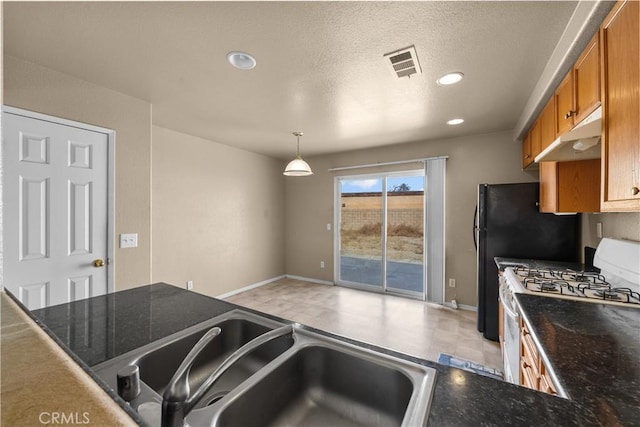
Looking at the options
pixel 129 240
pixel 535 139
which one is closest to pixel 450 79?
pixel 535 139

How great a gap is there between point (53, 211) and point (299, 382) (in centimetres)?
236

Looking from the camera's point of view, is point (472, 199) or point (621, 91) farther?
point (472, 199)

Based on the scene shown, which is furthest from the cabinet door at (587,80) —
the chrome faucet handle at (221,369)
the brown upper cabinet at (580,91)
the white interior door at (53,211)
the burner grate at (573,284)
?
the white interior door at (53,211)

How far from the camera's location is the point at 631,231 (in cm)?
175

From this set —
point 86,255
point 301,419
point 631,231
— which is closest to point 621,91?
point 631,231

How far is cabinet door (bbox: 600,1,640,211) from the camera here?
100cm

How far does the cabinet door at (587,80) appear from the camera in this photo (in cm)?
132

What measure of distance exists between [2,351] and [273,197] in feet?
15.7

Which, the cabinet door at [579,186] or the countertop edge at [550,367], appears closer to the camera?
the countertop edge at [550,367]

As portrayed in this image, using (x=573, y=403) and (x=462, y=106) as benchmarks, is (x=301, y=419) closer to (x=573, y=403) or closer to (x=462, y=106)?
(x=573, y=403)

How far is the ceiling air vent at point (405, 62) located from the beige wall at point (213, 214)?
3.01 meters

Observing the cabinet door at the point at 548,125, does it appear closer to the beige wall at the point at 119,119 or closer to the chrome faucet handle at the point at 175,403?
the chrome faucet handle at the point at 175,403

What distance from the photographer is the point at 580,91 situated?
153 cm

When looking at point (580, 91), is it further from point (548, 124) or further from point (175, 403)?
point (175, 403)
